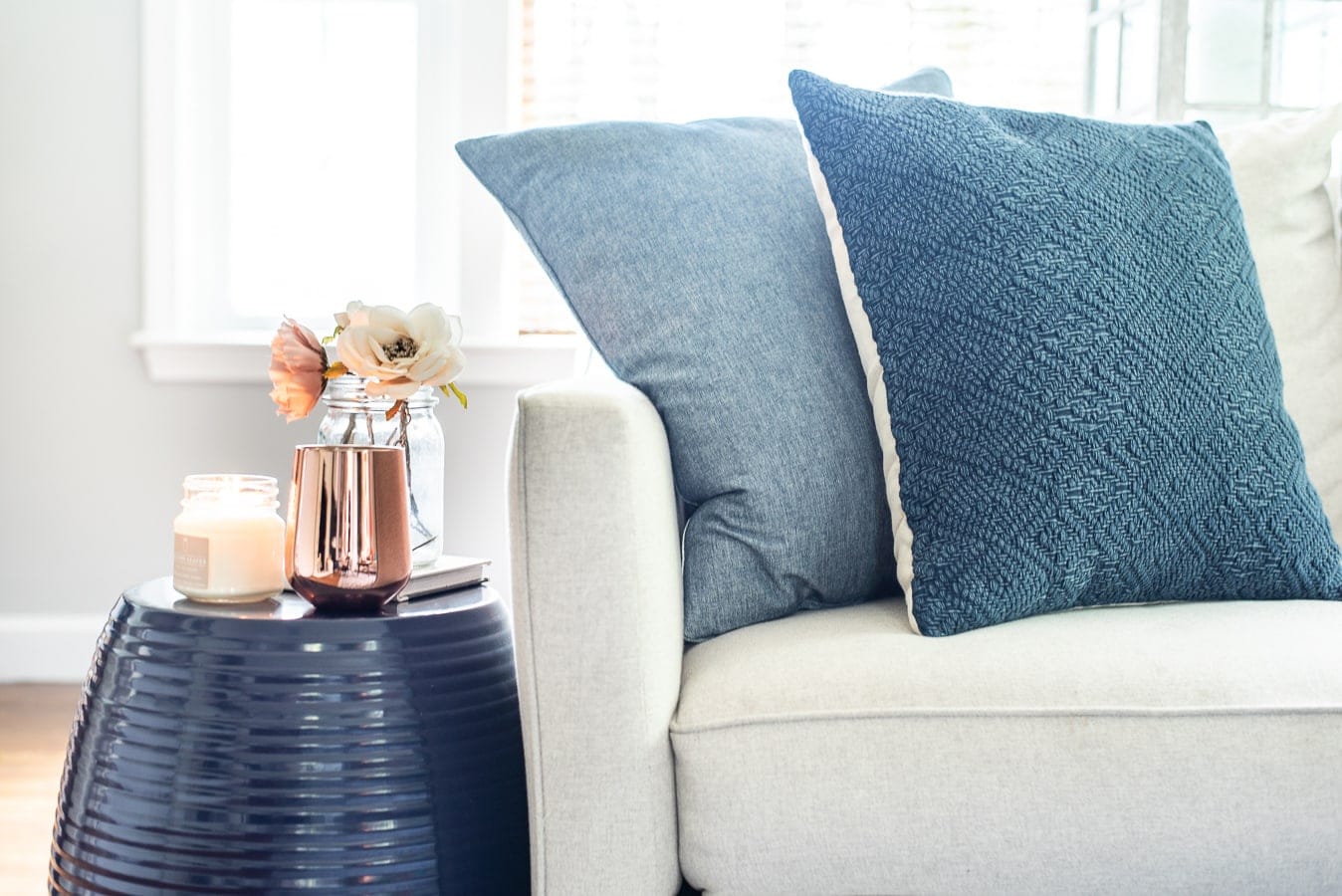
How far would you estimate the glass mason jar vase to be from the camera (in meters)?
1.33

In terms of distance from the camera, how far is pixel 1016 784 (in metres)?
1.02

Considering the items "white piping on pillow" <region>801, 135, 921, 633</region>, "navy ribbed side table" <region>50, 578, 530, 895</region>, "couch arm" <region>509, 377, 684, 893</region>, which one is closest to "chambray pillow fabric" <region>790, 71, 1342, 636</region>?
"white piping on pillow" <region>801, 135, 921, 633</region>

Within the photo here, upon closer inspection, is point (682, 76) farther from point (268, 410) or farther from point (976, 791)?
point (976, 791)

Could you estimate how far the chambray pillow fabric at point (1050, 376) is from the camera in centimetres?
115

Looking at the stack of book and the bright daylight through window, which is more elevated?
the bright daylight through window

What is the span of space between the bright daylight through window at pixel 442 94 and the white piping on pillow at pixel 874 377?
4.41 ft

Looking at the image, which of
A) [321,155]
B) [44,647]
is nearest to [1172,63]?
[321,155]

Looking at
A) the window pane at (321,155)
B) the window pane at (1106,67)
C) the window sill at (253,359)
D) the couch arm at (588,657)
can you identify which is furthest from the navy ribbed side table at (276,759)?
the window pane at (1106,67)

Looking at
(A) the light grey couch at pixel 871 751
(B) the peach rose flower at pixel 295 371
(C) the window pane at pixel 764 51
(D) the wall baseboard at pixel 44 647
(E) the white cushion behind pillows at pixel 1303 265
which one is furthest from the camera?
(C) the window pane at pixel 764 51

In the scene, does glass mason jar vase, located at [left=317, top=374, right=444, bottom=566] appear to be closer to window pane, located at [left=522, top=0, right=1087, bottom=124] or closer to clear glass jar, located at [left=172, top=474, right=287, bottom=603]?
clear glass jar, located at [left=172, top=474, right=287, bottom=603]

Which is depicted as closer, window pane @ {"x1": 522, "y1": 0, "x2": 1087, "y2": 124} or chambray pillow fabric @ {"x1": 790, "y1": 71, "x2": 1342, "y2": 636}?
chambray pillow fabric @ {"x1": 790, "y1": 71, "x2": 1342, "y2": 636}

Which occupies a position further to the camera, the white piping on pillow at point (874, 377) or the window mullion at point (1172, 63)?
the window mullion at point (1172, 63)

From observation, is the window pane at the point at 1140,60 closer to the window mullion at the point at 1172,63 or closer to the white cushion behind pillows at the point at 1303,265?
the window mullion at the point at 1172,63

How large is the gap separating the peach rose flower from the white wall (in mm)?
1230
